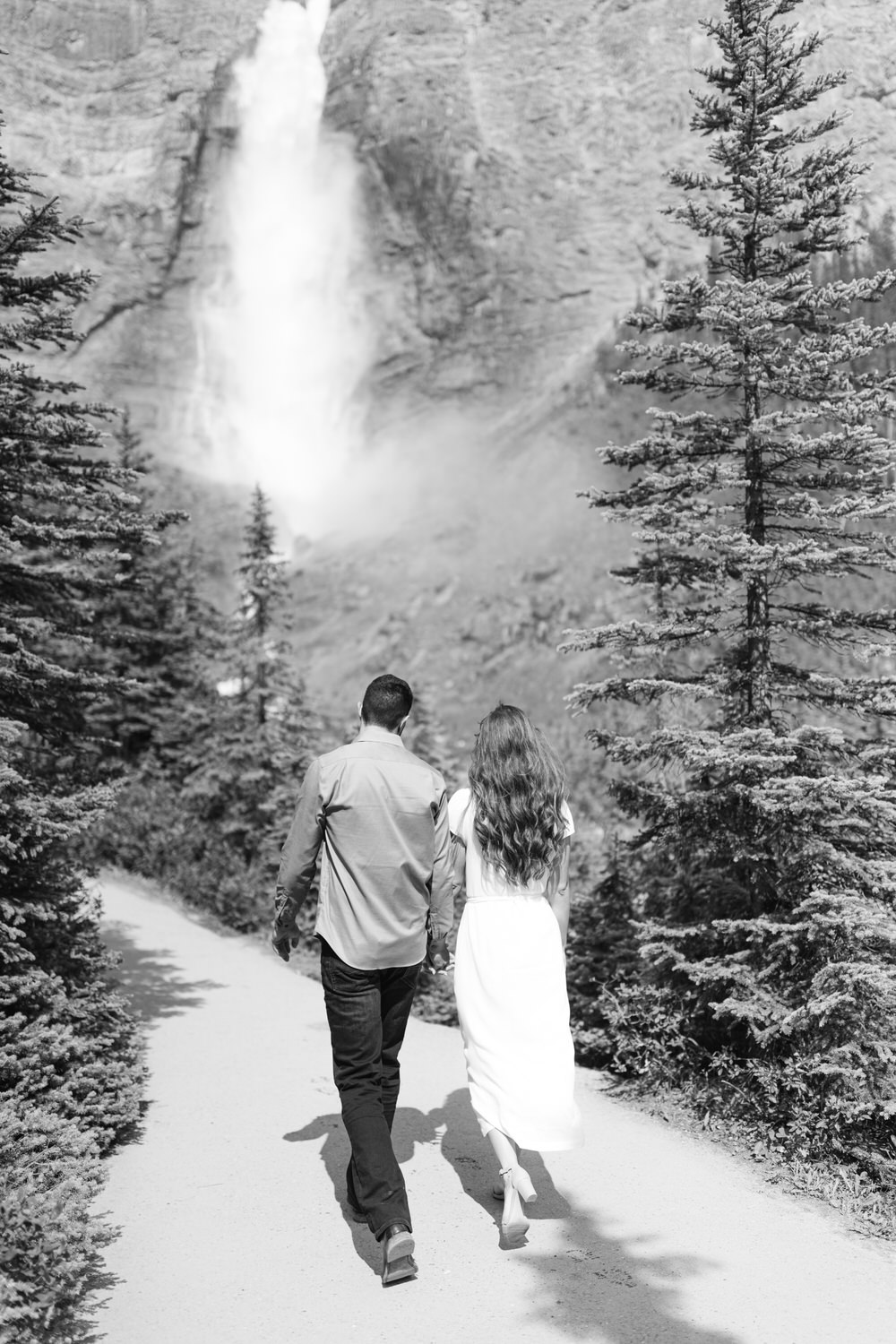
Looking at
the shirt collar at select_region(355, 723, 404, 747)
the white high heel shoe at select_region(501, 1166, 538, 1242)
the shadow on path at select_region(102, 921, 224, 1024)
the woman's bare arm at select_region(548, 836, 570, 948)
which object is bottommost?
the shadow on path at select_region(102, 921, 224, 1024)

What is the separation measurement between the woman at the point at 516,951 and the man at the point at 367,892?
178mm

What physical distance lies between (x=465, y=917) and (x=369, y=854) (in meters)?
0.50

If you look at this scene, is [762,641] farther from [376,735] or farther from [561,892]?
[376,735]

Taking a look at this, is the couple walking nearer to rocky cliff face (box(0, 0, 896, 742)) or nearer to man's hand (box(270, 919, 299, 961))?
man's hand (box(270, 919, 299, 961))

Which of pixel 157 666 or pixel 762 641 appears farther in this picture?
pixel 157 666

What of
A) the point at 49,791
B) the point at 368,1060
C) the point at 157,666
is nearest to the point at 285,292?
the point at 157,666

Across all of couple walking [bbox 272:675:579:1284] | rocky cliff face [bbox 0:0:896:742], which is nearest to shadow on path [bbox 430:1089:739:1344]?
couple walking [bbox 272:675:579:1284]

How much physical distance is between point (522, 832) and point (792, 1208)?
2208 mm

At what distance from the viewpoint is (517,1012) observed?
4.07 m

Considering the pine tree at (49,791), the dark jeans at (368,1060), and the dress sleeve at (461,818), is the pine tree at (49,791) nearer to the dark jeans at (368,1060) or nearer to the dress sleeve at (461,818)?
the dark jeans at (368,1060)

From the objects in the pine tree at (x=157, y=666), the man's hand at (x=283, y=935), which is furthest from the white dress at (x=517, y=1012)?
the pine tree at (x=157, y=666)

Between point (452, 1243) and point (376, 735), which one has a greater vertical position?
point (376, 735)

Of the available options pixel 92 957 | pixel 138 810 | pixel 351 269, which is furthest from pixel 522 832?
pixel 351 269

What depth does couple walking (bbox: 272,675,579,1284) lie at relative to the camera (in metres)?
4.02
